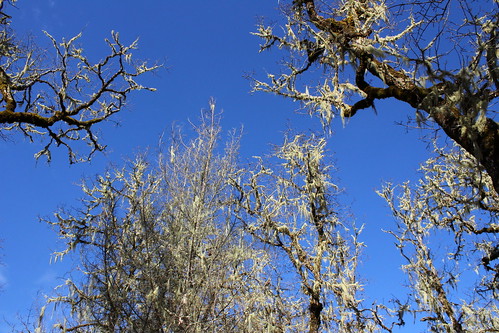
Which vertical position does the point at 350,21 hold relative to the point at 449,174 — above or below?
below

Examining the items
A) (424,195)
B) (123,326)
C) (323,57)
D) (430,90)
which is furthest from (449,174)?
(123,326)

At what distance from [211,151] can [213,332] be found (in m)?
2.46

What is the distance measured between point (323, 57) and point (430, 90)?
1.98 m

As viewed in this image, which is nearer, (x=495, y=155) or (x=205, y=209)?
(x=495, y=155)

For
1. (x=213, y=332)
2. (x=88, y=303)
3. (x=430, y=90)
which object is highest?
(x=430, y=90)

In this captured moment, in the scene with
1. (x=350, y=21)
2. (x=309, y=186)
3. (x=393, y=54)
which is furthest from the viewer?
(x=309, y=186)

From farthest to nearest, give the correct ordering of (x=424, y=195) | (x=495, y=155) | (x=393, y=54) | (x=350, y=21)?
1. (x=424, y=195)
2. (x=350, y=21)
3. (x=393, y=54)
4. (x=495, y=155)

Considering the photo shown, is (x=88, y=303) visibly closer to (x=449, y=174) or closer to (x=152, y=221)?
(x=152, y=221)

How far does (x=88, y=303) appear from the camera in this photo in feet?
15.6

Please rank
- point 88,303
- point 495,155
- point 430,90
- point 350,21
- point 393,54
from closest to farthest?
point 495,155 → point 430,90 → point 393,54 → point 88,303 → point 350,21

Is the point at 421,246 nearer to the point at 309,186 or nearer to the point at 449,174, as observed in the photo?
the point at 449,174

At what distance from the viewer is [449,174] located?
31.1ft

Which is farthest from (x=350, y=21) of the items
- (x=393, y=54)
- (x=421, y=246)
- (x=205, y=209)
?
(x=421, y=246)

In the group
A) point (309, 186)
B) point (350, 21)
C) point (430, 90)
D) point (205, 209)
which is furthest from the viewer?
point (309, 186)
